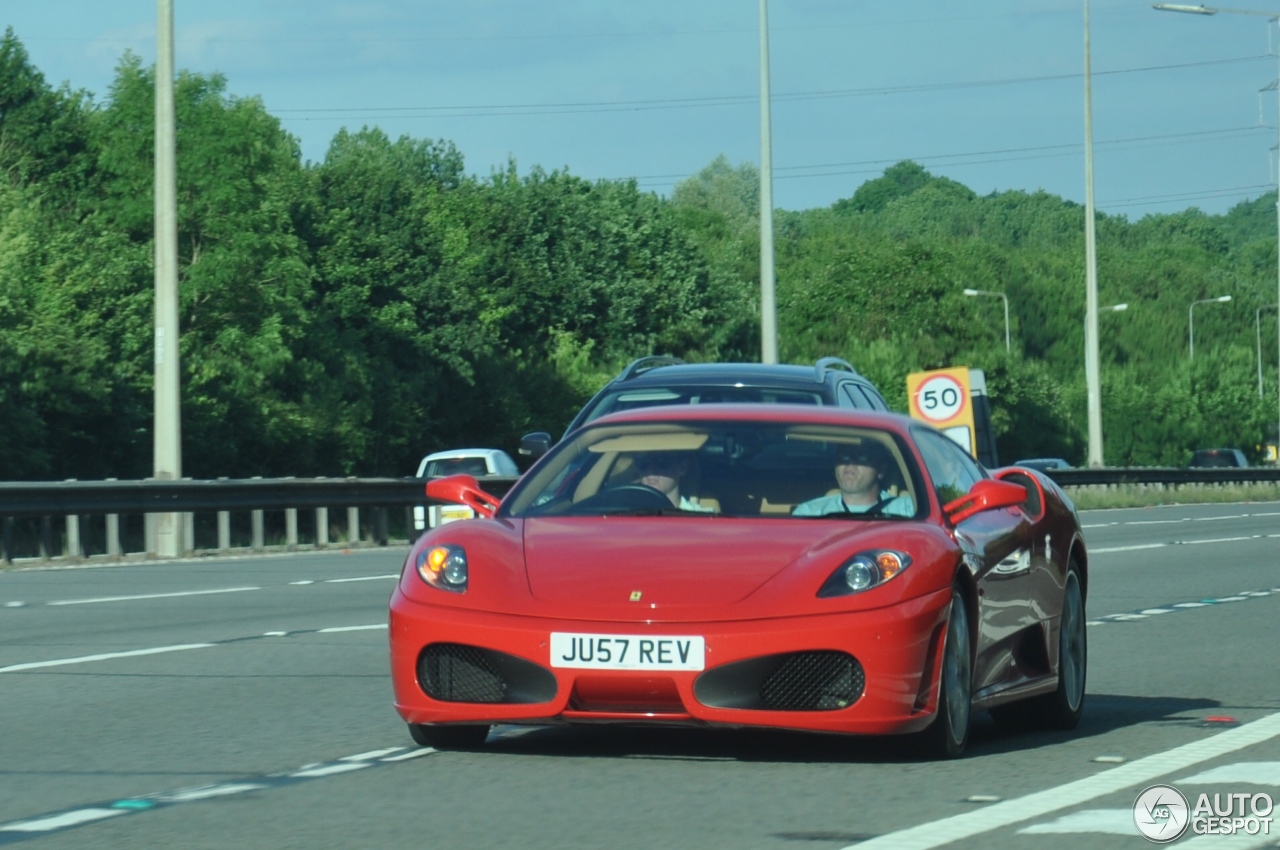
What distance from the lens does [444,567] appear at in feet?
24.4

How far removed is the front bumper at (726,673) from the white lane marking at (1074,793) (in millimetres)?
596

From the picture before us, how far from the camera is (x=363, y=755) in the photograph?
755cm

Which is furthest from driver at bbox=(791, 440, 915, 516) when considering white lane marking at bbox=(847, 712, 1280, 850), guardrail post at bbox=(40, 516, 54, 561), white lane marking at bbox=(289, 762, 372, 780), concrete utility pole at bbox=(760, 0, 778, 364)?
concrete utility pole at bbox=(760, 0, 778, 364)

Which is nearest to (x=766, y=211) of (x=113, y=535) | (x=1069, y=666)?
(x=113, y=535)

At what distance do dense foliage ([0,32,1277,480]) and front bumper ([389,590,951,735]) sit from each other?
38.1 meters

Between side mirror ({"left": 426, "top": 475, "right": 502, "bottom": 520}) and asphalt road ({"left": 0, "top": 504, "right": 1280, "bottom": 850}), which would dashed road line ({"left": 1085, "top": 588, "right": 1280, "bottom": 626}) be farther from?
side mirror ({"left": 426, "top": 475, "right": 502, "bottom": 520})

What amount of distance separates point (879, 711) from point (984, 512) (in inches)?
60.0

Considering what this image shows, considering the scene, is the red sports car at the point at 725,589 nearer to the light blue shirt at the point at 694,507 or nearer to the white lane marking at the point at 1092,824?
the light blue shirt at the point at 694,507

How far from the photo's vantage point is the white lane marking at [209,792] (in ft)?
21.4

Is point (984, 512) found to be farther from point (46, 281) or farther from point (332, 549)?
point (46, 281)

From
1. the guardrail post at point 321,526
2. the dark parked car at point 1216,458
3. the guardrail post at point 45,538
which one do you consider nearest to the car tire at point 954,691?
the guardrail post at point 45,538

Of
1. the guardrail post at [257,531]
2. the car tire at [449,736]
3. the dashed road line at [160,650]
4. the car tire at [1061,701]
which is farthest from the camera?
the guardrail post at [257,531]

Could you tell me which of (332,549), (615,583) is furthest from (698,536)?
(332,549)
